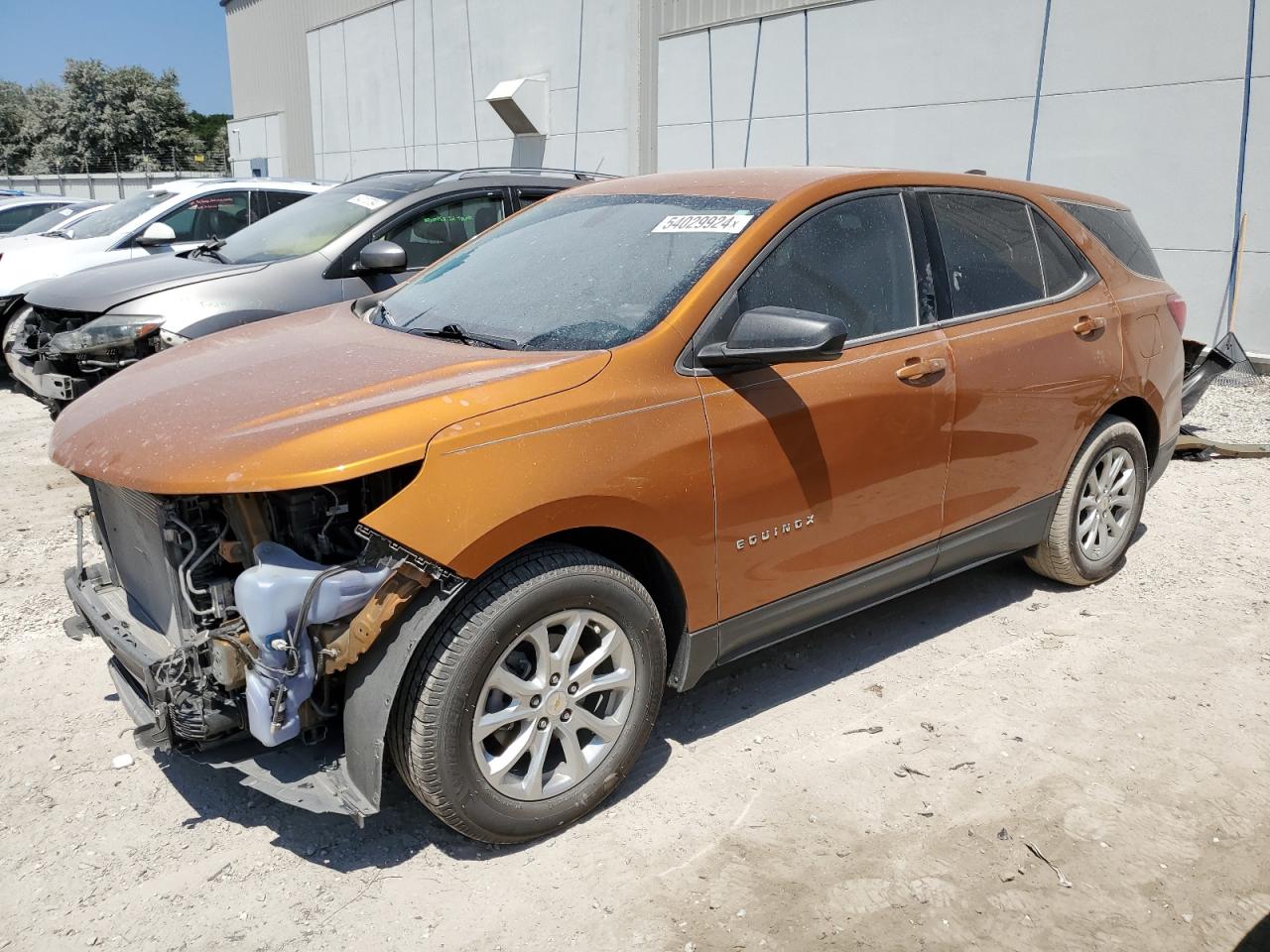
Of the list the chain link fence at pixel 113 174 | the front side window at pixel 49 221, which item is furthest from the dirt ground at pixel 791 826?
the chain link fence at pixel 113 174

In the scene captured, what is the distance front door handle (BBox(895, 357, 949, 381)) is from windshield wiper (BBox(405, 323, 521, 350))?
135 cm

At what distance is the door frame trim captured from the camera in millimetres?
3207

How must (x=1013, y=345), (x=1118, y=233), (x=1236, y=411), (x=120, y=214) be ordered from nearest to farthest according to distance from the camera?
(x=1013, y=345) < (x=1118, y=233) < (x=1236, y=411) < (x=120, y=214)

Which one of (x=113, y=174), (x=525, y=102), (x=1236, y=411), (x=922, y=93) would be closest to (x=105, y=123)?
(x=113, y=174)

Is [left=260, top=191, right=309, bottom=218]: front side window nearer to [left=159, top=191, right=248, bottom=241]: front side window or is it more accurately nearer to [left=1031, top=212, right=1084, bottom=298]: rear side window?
[left=159, top=191, right=248, bottom=241]: front side window

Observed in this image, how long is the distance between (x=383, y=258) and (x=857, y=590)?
3.16 m

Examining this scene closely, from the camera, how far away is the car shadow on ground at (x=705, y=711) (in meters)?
2.97

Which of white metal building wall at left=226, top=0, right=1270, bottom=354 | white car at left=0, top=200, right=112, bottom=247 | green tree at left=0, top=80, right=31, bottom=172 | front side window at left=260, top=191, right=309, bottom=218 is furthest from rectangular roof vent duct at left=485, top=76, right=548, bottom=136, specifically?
green tree at left=0, top=80, right=31, bottom=172

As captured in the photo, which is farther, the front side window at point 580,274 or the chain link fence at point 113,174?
the chain link fence at point 113,174

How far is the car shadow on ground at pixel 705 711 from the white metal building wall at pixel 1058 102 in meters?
5.69

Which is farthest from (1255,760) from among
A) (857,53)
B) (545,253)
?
(857,53)

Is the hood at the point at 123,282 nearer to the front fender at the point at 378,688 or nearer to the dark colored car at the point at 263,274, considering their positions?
the dark colored car at the point at 263,274

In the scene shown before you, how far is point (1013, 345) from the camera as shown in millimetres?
3920

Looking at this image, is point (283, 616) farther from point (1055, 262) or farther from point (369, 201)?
point (369, 201)
